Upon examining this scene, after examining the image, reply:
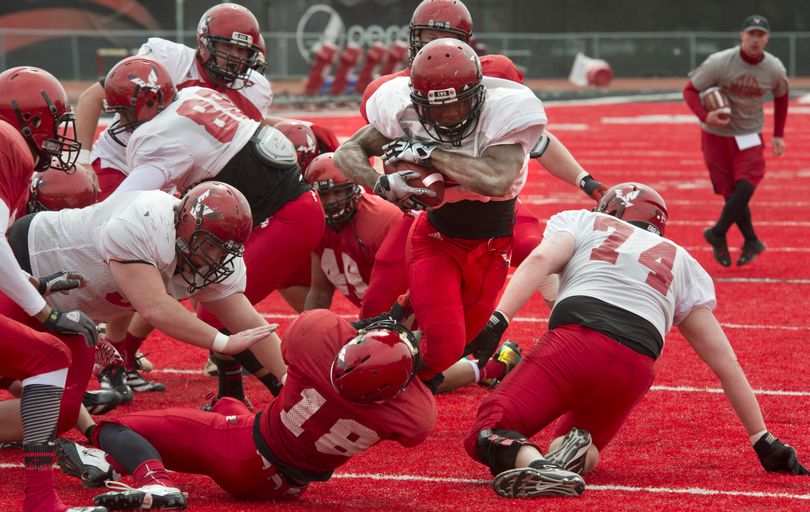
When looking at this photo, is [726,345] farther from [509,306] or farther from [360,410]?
[360,410]

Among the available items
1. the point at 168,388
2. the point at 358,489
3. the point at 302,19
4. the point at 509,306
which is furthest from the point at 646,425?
the point at 302,19

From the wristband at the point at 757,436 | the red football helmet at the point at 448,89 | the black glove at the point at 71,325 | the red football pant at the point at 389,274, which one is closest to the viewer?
the black glove at the point at 71,325

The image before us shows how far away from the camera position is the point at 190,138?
16.4 feet

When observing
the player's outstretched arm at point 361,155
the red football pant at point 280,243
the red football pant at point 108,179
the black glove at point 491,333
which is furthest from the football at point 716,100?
the black glove at point 491,333

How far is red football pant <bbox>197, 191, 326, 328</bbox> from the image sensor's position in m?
5.32

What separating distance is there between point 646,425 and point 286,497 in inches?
67.3

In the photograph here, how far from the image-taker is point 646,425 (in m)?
4.95

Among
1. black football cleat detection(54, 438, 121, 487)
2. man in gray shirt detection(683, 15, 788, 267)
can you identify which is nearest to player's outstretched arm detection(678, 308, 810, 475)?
black football cleat detection(54, 438, 121, 487)

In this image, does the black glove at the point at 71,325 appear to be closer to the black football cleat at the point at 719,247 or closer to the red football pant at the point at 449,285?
the red football pant at the point at 449,285

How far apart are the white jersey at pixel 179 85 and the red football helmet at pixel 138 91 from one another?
2.06ft

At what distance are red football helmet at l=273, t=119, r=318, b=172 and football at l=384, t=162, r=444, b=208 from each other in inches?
74.2

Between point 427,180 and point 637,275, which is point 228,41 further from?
point 637,275

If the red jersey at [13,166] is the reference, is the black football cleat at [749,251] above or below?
below

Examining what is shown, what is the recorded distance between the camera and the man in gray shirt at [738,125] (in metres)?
8.84
